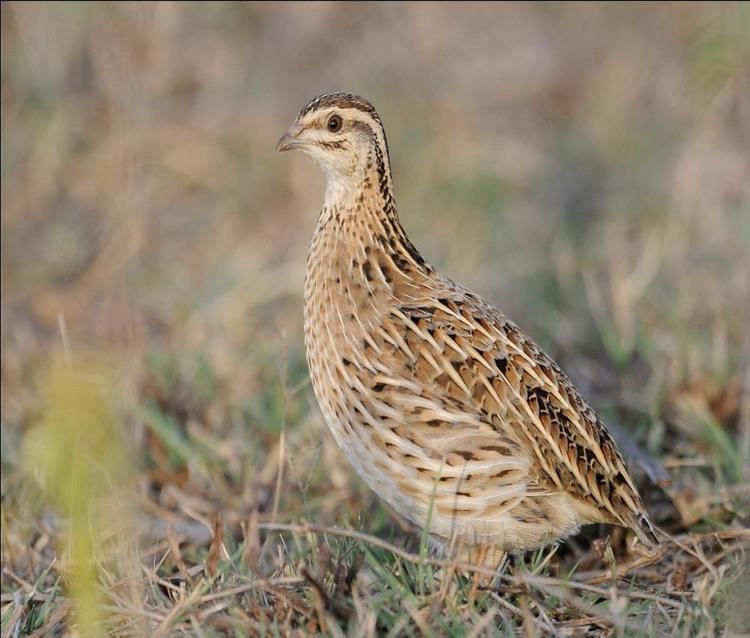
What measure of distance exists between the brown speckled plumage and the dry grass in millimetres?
207

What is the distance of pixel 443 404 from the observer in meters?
4.76

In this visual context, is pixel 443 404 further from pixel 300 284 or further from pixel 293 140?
pixel 300 284

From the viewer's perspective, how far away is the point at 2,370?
7184 millimetres

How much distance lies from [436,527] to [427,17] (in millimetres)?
8120

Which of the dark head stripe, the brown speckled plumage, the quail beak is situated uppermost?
the dark head stripe

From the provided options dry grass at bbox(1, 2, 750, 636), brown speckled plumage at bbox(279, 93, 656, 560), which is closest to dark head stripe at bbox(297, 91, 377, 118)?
brown speckled plumage at bbox(279, 93, 656, 560)

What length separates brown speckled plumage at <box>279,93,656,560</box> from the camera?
471 cm

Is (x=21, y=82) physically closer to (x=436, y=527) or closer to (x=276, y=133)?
(x=276, y=133)

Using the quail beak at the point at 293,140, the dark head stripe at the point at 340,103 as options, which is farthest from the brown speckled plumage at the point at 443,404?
the quail beak at the point at 293,140

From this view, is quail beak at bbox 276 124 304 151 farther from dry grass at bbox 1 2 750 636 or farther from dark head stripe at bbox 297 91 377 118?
dry grass at bbox 1 2 750 636

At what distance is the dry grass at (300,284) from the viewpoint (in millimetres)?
4363

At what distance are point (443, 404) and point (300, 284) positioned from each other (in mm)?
3691

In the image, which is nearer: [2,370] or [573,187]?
[2,370]

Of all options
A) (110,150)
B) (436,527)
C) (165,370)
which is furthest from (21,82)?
(436,527)
